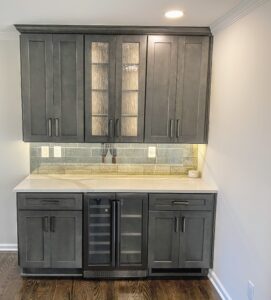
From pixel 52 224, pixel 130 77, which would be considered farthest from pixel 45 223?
pixel 130 77

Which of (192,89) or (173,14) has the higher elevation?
(173,14)

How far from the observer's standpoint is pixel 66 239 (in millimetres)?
3105

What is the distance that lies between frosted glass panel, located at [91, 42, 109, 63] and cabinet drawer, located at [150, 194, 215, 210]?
143 centimetres

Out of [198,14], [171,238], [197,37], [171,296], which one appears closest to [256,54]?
[198,14]

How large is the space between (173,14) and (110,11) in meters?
0.52

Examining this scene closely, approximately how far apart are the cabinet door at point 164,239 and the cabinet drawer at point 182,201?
0.07 m

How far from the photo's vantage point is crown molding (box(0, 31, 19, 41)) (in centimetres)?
344

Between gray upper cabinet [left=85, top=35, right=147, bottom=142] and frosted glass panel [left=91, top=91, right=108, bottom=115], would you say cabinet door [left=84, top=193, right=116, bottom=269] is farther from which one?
frosted glass panel [left=91, top=91, right=108, bottom=115]

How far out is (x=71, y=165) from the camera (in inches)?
146

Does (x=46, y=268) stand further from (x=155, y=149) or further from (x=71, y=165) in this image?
(x=155, y=149)

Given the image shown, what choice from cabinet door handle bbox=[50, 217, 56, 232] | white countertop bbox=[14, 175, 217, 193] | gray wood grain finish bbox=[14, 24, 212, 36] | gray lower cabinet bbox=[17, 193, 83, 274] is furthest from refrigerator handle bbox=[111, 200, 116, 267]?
gray wood grain finish bbox=[14, 24, 212, 36]

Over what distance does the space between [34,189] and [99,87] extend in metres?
1.18

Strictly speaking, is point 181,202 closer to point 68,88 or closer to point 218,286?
point 218,286

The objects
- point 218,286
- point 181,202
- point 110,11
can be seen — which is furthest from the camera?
point 181,202
